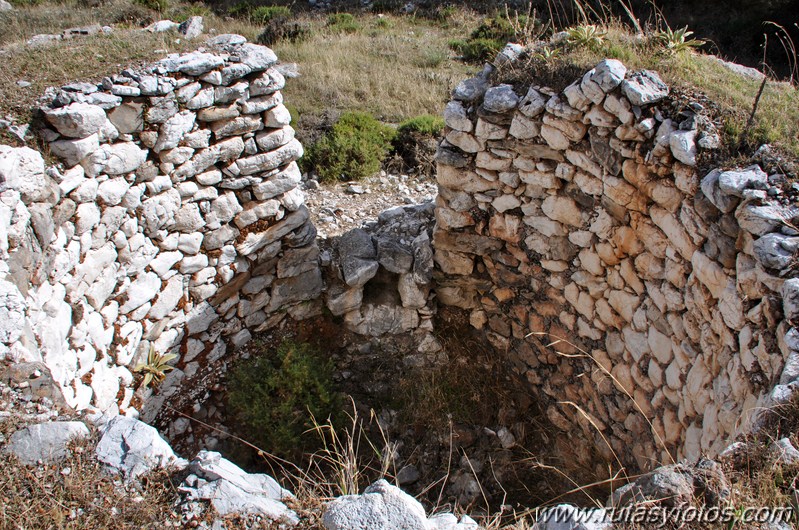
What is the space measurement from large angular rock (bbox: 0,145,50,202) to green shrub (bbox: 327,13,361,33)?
9267 mm

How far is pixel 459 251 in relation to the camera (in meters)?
5.79

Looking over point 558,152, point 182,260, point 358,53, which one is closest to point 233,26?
point 358,53

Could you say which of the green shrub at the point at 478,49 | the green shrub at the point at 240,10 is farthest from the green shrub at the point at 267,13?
the green shrub at the point at 478,49

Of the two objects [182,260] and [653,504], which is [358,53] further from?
[653,504]

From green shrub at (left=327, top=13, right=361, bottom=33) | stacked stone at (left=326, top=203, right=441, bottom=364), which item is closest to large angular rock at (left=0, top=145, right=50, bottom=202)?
stacked stone at (left=326, top=203, right=441, bottom=364)

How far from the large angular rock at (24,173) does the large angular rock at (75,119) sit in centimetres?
27

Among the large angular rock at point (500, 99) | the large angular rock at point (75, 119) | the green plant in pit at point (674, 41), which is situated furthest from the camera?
the large angular rock at point (500, 99)

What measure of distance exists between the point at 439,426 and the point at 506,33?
26.1 feet

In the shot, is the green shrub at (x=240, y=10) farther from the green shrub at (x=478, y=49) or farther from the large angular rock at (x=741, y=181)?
the large angular rock at (x=741, y=181)

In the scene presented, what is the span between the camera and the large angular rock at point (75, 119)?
4.04 m

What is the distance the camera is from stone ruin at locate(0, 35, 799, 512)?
11.7 feet

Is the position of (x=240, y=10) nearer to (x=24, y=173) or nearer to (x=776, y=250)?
(x=24, y=173)

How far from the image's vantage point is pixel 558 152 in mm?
4816

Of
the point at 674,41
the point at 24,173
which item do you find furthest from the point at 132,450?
the point at 674,41
